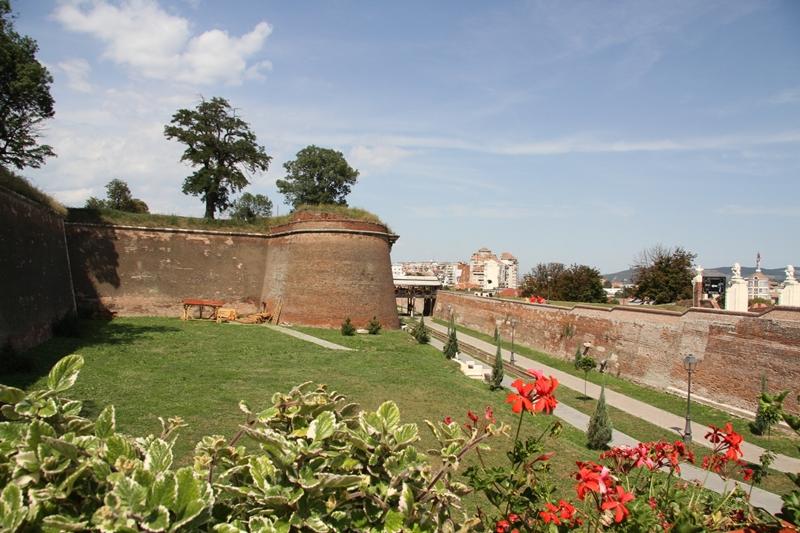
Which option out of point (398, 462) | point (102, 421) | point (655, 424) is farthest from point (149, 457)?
point (655, 424)

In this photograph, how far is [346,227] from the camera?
76.2ft

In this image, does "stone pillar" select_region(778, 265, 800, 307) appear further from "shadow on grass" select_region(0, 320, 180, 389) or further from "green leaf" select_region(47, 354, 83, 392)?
"shadow on grass" select_region(0, 320, 180, 389)

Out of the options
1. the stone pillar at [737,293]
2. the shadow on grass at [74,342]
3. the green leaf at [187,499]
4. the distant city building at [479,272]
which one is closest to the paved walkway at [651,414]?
the stone pillar at [737,293]

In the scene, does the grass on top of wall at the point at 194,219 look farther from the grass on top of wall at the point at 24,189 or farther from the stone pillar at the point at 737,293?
the stone pillar at the point at 737,293

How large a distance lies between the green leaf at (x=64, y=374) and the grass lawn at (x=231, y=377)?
5.58 m

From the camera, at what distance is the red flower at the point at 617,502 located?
204 cm

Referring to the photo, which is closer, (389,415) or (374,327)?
(389,415)

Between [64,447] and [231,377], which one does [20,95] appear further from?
[64,447]

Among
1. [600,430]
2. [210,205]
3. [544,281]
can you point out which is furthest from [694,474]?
[544,281]

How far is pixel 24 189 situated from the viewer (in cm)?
1488

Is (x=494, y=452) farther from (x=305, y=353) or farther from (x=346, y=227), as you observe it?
(x=346, y=227)

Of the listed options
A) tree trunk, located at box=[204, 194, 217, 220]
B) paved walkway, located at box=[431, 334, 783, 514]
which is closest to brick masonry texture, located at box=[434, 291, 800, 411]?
paved walkway, located at box=[431, 334, 783, 514]

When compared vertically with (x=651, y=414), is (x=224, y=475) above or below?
above

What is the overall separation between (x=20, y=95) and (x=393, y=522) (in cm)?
2632
